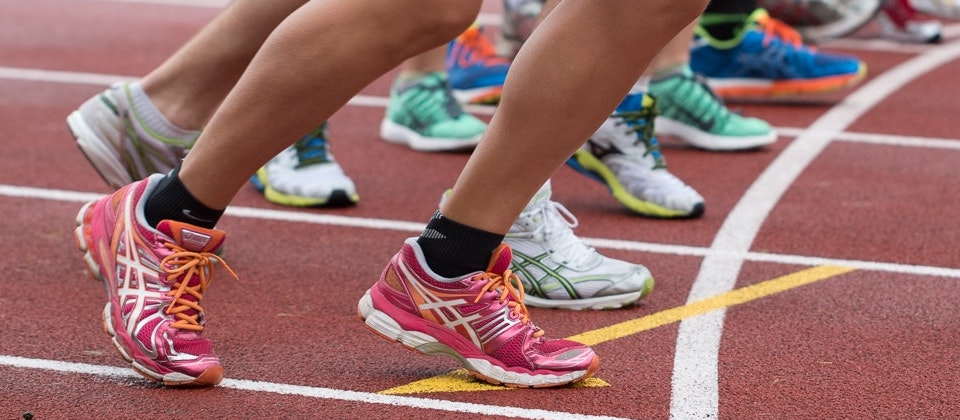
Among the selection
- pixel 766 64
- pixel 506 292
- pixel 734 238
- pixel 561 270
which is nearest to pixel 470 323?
pixel 506 292

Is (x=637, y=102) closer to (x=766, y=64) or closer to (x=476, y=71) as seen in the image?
(x=476, y=71)

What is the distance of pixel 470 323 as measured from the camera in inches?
100

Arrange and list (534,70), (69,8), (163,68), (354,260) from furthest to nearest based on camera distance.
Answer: (69,8)
(354,260)
(163,68)
(534,70)

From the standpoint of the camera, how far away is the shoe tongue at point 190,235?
2504 millimetres

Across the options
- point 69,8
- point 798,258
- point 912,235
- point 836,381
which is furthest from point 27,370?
point 69,8

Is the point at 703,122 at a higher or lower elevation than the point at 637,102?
lower

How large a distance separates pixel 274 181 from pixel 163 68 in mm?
946

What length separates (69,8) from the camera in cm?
902

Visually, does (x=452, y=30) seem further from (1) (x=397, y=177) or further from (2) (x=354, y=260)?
(1) (x=397, y=177)

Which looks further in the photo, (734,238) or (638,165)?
(638,165)

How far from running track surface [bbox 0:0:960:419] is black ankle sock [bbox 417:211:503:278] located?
0.24 meters

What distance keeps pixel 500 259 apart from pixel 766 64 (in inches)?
153

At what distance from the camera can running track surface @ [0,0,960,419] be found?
2.52 metres

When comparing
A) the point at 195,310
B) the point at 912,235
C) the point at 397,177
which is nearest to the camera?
the point at 195,310
